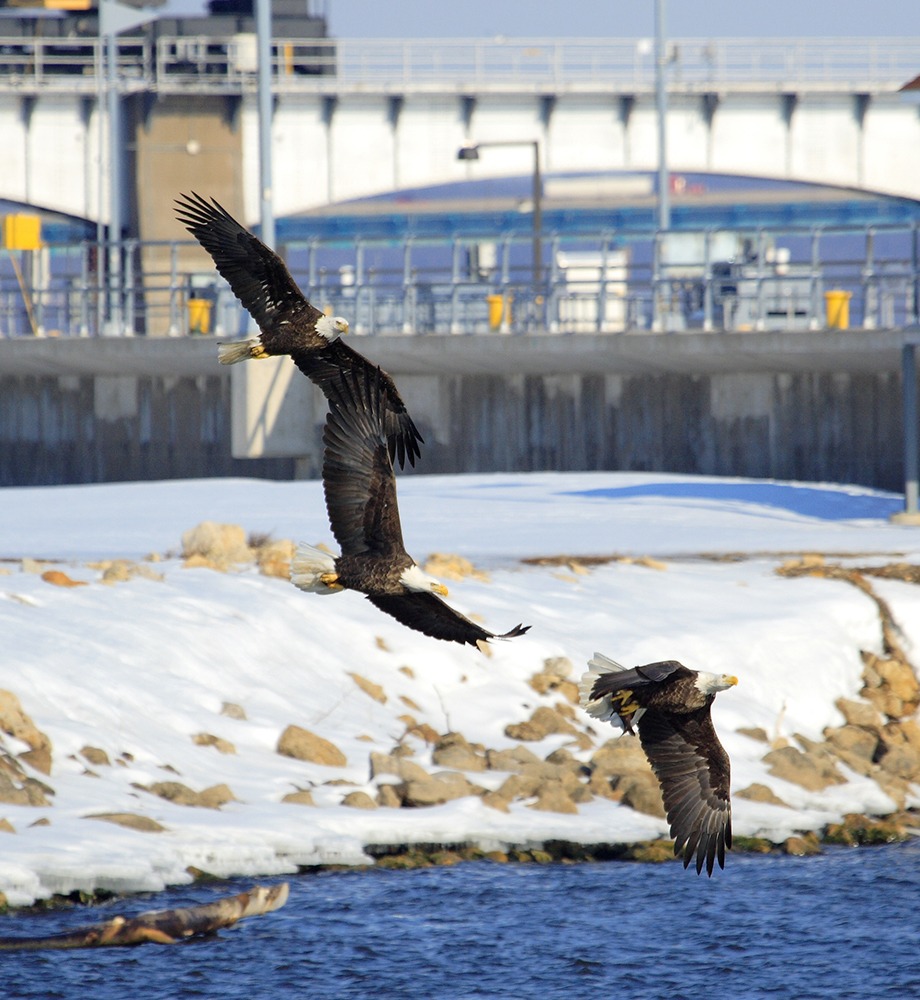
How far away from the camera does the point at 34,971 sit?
45.5ft

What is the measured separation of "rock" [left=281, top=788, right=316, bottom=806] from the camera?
17250 millimetres

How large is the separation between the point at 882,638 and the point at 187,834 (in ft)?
29.8

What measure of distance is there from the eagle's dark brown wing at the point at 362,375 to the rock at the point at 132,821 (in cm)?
722

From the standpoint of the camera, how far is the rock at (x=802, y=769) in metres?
19.4

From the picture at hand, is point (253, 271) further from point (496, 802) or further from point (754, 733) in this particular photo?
point (754, 733)

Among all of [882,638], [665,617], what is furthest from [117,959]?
[882,638]

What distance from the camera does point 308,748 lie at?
59.9ft

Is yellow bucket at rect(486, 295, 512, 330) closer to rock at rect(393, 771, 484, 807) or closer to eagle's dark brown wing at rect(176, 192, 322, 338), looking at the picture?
rock at rect(393, 771, 484, 807)

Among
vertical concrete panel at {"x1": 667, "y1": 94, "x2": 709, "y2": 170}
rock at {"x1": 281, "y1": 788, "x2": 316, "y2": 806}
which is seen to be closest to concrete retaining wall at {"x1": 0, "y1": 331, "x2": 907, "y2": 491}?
rock at {"x1": 281, "y1": 788, "x2": 316, "y2": 806}

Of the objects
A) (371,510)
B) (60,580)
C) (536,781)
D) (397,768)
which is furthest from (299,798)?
(371,510)

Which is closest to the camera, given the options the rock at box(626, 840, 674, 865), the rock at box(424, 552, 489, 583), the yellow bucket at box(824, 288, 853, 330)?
the rock at box(626, 840, 674, 865)

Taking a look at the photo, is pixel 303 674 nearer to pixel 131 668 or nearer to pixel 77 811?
pixel 131 668

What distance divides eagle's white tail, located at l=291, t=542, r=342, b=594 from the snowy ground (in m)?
6.61

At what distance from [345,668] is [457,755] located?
1.86 meters
